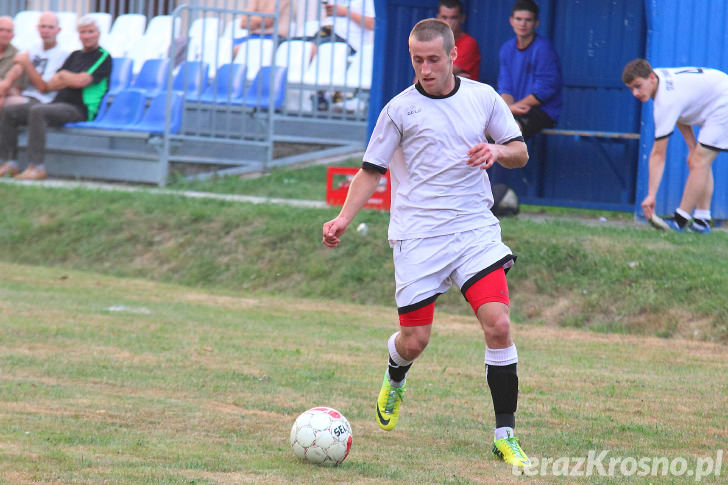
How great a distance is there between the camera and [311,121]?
17.8m

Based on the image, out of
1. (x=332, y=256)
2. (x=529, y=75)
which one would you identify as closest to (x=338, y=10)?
(x=529, y=75)

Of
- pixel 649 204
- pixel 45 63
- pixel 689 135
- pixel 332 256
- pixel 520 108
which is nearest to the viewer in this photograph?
pixel 649 204

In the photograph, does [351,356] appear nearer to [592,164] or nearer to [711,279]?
[711,279]

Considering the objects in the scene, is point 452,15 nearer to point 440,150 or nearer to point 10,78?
point 440,150

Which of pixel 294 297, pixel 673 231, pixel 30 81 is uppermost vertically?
pixel 30 81

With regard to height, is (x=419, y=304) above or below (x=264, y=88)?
below

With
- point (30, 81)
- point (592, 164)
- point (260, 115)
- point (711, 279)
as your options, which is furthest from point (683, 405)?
point (30, 81)

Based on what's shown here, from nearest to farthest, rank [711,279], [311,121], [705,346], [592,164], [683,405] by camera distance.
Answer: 1. [683,405]
2. [705,346]
3. [711,279]
4. [592,164]
5. [311,121]

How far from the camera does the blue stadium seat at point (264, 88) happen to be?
16.8 m

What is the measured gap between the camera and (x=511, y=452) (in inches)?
205

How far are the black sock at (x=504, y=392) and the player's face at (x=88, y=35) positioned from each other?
39.4ft

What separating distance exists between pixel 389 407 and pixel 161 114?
1132 cm

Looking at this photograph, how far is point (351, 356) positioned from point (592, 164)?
661 centimetres

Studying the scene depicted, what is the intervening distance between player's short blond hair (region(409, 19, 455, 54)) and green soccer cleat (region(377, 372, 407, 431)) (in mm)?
1777
